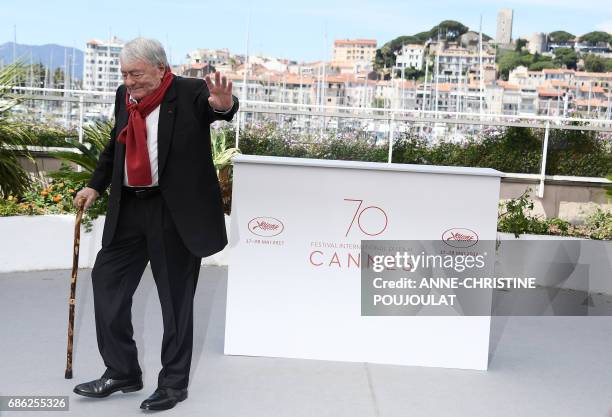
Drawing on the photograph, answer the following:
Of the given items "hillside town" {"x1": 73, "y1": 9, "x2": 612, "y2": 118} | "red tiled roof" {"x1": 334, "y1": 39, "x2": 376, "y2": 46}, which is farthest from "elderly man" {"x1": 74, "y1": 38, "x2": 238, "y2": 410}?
"red tiled roof" {"x1": 334, "y1": 39, "x2": 376, "y2": 46}

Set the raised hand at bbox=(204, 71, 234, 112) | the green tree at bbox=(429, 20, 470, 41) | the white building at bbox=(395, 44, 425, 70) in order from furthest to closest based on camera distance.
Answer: the green tree at bbox=(429, 20, 470, 41) → the white building at bbox=(395, 44, 425, 70) → the raised hand at bbox=(204, 71, 234, 112)

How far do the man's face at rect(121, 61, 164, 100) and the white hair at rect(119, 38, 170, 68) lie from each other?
21mm

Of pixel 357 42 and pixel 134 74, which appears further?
pixel 357 42

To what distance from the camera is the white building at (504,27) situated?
117762mm

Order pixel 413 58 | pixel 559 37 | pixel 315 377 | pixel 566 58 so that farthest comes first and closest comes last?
pixel 559 37
pixel 566 58
pixel 413 58
pixel 315 377

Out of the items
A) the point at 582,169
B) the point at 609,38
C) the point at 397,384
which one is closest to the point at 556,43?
the point at 609,38

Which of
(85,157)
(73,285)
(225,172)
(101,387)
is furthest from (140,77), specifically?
(225,172)

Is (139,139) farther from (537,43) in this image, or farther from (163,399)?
(537,43)

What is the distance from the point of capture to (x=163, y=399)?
4.88 metres

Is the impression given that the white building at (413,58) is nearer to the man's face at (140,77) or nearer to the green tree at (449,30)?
the green tree at (449,30)

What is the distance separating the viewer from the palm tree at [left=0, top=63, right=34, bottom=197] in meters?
9.61

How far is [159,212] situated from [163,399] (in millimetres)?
927

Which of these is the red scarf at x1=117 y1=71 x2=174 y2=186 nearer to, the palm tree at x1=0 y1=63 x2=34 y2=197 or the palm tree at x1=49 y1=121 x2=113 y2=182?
the palm tree at x1=49 y1=121 x2=113 y2=182

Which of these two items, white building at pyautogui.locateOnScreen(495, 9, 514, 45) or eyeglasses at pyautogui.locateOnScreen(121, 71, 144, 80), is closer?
eyeglasses at pyautogui.locateOnScreen(121, 71, 144, 80)
